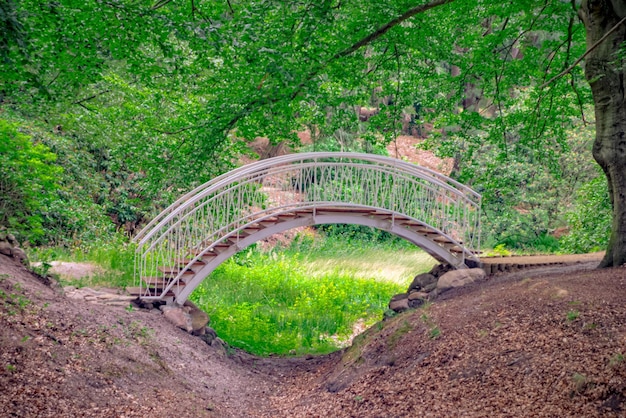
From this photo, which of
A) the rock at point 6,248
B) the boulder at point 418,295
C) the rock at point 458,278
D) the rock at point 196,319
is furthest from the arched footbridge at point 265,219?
the rock at point 6,248

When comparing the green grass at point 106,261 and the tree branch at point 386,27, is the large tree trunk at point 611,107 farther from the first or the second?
the green grass at point 106,261

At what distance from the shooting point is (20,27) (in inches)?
149

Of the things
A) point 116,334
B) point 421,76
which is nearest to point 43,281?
point 116,334

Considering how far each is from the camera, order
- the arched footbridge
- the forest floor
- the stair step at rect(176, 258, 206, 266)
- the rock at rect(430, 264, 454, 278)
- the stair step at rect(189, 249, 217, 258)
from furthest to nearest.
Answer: the rock at rect(430, 264, 454, 278)
the stair step at rect(189, 249, 217, 258)
the stair step at rect(176, 258, 206, 266)
the arched footbridge
the forest floor

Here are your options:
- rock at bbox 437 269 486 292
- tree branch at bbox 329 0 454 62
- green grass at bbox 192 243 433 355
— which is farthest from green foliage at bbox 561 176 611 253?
tree branch at bbox 329 0 454 62

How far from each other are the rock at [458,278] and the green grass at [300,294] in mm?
2217

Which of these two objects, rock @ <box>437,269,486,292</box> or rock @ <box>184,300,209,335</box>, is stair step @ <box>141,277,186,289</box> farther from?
rock @ <box>437,269,486,292</box>

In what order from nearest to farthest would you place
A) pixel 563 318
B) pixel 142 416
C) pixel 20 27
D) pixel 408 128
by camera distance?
pixel 20 27
pixel 142 416
pixel 563 318
pixel 408 128

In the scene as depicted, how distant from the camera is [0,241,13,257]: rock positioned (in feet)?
24.4

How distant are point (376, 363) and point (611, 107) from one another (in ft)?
13.5

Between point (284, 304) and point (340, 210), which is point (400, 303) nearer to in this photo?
point (340, 210)

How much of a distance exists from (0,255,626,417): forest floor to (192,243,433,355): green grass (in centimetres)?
257

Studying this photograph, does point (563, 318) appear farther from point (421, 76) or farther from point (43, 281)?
point (421, 76)

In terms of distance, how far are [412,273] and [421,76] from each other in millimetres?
6885
